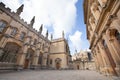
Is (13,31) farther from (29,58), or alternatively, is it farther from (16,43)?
(29,58)

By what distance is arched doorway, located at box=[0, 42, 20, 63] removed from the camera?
15075 millimetres

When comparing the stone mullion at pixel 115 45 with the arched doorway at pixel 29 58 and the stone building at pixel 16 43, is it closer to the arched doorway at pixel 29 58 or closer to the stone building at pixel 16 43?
the stone building at pixel 16 43

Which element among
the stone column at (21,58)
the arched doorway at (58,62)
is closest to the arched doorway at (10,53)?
the stone column at (21,58)

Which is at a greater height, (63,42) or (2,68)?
(63,42)

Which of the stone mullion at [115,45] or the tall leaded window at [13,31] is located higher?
the tall leaded window at [13,31]

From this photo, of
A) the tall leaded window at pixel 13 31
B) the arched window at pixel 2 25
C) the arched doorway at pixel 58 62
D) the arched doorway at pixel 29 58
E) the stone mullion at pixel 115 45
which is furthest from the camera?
the arched doorway at pixel 58 62

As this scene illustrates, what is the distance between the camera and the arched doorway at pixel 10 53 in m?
15.1

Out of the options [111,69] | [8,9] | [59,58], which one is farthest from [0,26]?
[59,58]

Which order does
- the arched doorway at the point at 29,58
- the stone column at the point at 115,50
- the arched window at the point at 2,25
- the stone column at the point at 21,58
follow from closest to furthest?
the stone column at the point at 115,50
the arched window at the point at 2,25
the stone column at the point at 21,58
the arched doorway at the point at 29,58

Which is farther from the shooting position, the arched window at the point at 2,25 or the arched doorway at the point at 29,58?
the arched doorway at the point at 29,58

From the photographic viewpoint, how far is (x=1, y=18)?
15.0m

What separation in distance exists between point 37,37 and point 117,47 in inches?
906

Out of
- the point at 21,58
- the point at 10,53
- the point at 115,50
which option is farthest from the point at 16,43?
the point at 115,50

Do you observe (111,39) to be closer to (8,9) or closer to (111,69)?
(111,69)
